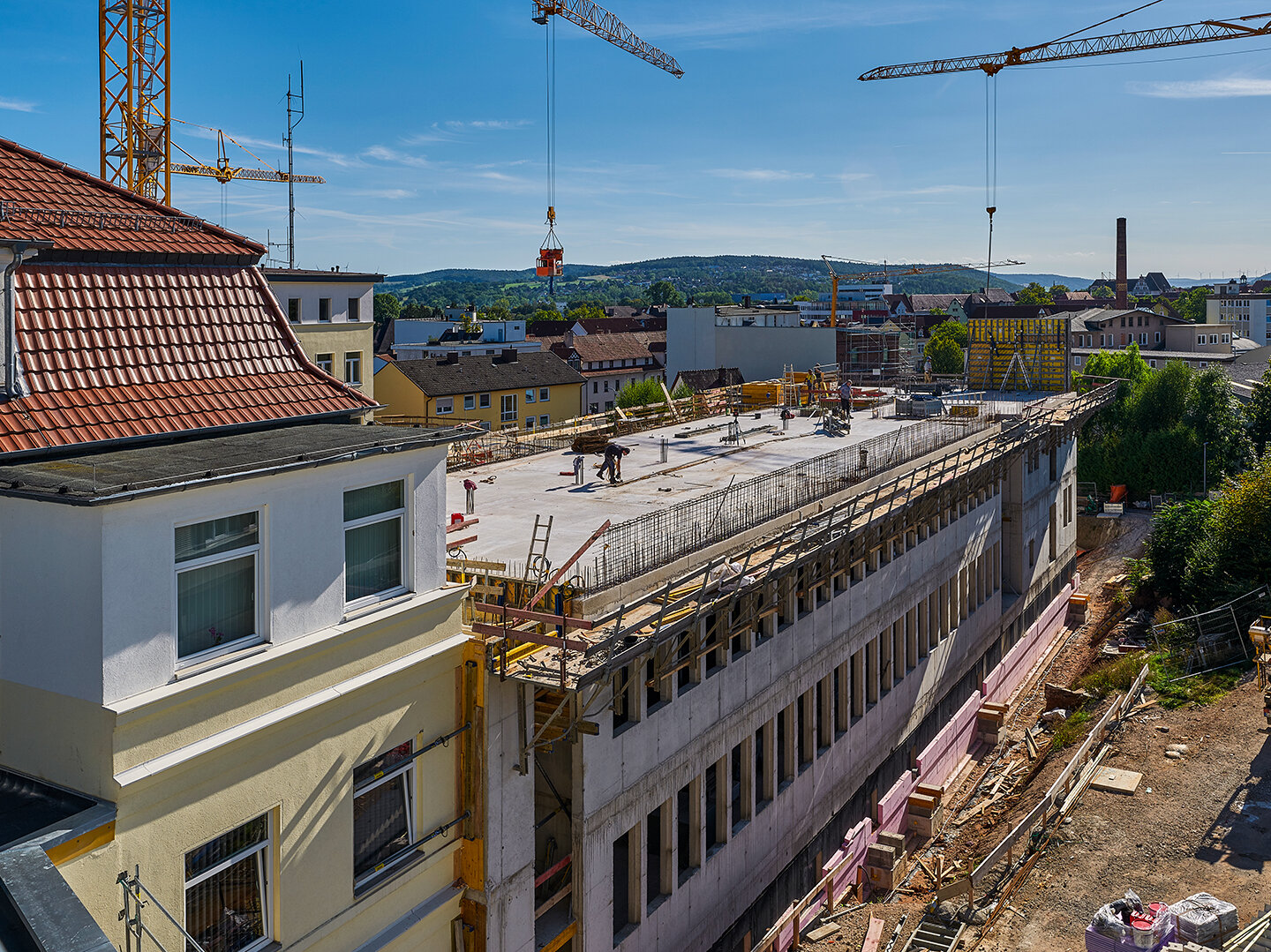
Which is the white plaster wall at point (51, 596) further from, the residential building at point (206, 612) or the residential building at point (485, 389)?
the residential building at point (485, 389)

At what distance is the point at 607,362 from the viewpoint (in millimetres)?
116375

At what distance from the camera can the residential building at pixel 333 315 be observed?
1726 inches

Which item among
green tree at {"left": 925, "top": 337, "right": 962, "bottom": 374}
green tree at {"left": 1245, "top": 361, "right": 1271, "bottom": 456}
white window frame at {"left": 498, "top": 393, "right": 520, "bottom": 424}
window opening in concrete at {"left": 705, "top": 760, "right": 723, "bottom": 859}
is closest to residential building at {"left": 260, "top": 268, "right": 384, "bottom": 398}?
window opening in concrete at {"left": 705, "top": 760, "right": 723, "bottom": 859}

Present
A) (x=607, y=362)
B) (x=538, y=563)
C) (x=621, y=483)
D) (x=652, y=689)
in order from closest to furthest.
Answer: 1. (x=538, y=563)
2. (x=652, y=689)
3. (x=621, y=483)
4. (x=607, y=362)

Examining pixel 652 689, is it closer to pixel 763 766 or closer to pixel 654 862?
pixel 654 862

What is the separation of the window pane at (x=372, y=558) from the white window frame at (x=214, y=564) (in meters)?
1.34

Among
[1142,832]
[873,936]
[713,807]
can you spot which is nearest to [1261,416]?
[1142,832]

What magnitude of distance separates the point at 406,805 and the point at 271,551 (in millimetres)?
4591

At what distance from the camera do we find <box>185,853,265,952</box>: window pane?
1173cm

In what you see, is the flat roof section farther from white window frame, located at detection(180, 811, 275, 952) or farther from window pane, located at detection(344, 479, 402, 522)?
white window frame, located at detection(180, 811, 275, 952)

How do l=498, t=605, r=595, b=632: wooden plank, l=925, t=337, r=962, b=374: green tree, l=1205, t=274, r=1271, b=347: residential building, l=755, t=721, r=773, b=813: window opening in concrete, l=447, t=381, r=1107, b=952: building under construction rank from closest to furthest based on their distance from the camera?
l=498, t=605, r=595, b=632: wooden plank < l=447, t=381, r=1107, b=952: building under construction < l=755, t=721, r=773, b=813: window opening in concrete < l=925, t=337, r=962, b=374: green tree < l=1205, t=274, r=1271, b=347: residential building

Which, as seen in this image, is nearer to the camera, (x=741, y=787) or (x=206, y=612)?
(x=206, y=612)

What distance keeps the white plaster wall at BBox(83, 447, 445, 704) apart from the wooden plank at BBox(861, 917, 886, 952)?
588 inches

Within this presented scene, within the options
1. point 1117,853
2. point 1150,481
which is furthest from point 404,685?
point 1150,481
